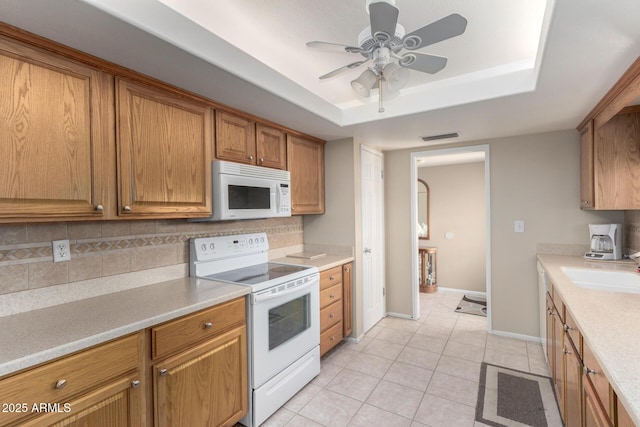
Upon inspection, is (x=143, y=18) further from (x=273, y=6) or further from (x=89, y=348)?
(x=89, y=348)

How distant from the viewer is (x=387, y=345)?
306 cm

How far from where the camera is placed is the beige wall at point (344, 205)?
3154 millimetres

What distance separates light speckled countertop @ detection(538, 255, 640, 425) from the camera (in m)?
0.84

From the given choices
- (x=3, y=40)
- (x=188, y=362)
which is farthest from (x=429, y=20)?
(x=188, y=362)

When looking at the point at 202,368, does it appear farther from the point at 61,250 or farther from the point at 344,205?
the point at 344,205

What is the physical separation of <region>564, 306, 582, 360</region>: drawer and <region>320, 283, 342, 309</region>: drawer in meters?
1.64

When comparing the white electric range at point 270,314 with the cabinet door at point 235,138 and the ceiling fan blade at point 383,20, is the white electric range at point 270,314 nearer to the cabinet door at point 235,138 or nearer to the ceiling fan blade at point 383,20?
Result: the cabinet door at point 235,138

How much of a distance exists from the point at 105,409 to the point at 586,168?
140 inches

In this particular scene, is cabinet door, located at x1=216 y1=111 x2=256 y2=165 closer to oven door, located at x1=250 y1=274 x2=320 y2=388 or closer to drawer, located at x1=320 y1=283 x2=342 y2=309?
oven door, located at x1=250 y1=274 x2=320 y2=388

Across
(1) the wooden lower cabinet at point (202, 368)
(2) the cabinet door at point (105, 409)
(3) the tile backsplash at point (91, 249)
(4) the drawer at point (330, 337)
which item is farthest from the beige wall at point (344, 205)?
(2) the cabinet door at point (105, 409)

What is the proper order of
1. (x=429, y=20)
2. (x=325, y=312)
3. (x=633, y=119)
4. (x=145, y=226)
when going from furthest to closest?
(x=325, y=312), (x=633, y=119), (x=145, y=226), (x=429, y=20)

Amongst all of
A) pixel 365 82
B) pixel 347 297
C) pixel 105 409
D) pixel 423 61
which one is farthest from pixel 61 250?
pixel 347 297

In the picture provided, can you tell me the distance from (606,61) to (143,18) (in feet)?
7.08

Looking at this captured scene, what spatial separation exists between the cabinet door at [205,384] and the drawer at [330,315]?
36.1 inches
